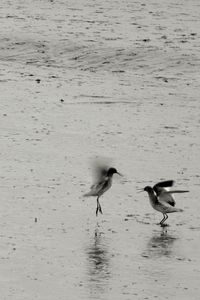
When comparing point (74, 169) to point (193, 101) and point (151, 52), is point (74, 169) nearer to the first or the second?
point (193, 101)

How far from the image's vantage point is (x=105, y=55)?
75.2 feet

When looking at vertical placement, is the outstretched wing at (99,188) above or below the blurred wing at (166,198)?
below

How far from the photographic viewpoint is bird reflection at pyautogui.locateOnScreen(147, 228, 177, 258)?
11484mm

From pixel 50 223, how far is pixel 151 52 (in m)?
11.0

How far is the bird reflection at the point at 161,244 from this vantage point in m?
11.5

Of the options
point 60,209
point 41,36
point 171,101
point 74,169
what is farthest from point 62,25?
point 60,209

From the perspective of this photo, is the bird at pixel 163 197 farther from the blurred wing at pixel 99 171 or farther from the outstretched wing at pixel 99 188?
the blurred wing at pixel 99 171

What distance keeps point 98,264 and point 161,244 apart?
40.8 inches

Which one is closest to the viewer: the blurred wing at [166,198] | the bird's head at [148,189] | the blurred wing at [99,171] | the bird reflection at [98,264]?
the bird reflection at [98,264]

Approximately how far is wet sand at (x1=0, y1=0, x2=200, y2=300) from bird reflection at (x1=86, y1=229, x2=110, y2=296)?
0.07ft

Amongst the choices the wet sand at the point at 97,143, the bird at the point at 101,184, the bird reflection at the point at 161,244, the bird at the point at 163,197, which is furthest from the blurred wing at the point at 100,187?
the bird reflection at the point at 161,244

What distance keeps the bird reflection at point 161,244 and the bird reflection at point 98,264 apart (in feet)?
1.60

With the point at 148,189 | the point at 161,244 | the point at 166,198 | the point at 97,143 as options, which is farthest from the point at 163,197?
the point at 97,143

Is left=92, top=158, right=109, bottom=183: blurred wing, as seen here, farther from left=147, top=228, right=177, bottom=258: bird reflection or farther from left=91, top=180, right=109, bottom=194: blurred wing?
left=147, top=228, right=177, bottom=258: bird reflection
